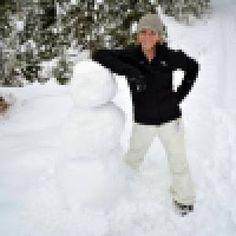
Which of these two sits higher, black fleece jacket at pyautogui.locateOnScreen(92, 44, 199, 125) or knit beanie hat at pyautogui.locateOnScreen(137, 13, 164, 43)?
knit beanie hat at pyautogui.locateOnScreen(137, 13, 164, 43)

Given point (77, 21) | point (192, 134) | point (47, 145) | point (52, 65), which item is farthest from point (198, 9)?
point (47, 145)

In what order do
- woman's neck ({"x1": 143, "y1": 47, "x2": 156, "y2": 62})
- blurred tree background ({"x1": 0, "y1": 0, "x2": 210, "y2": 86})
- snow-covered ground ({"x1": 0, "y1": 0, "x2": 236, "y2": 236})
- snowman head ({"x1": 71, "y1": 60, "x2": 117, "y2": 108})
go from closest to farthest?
woman's neck ({"x1": 143, "y1": 47, "x2": 156, "y2": 62}) → snow-covered ground ({"x1": 0, "y1": 0, "x2": 236, "y2": 236}) → snowman head ({"x1": 71, "y1": 60, "x2": 117, "y2": 108}) → blurred tree background ({"x1": 0, "y1": 0, "x2": 210, "y2": 86})

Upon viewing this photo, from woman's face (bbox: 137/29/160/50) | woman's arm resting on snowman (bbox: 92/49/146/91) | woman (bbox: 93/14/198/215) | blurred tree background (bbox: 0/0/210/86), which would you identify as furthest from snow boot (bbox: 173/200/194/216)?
blurred tree background (bbox: 0/0/210/86)

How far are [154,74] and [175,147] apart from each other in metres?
0.75

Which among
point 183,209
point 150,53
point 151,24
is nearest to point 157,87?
point 150,53

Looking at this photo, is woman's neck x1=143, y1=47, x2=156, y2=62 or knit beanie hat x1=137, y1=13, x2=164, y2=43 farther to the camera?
woman's neck x1=143, y1=47, x2=156, y2=62

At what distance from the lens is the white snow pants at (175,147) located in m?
4.79

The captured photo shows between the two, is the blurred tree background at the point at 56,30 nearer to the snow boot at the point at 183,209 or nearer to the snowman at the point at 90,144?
the snowman at the point at 90,144

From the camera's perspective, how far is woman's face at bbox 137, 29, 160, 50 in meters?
4.44

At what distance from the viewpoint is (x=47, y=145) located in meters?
5.55

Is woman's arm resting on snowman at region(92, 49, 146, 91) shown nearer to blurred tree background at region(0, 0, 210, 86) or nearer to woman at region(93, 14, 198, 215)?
woman at region(93, 14, 198, 215)

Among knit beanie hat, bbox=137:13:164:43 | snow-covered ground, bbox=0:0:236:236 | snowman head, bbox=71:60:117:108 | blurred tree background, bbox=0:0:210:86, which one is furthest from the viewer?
blurred tree background, bbox=0:0:210:86

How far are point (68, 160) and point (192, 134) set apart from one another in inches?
88.5

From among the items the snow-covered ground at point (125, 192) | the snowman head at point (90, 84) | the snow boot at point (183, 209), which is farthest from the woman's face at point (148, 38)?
the snow boot at point (183, 209)
